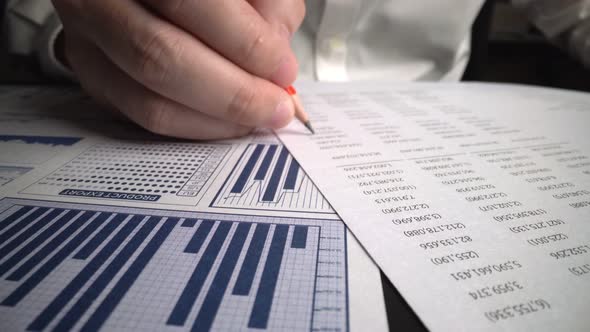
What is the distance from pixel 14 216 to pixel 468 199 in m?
0.35

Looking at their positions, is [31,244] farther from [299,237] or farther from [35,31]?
[35,31]

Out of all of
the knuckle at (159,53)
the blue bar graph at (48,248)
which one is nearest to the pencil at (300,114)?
the knuckle at (159,53)

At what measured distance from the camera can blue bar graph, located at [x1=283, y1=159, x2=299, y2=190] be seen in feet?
0.92

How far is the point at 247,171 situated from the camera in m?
0.31

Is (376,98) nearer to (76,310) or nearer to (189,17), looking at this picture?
(189,17)

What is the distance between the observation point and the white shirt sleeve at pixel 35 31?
1.69 ft

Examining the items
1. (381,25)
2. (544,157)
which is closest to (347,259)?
(544,157)

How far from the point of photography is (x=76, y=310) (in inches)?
6.6

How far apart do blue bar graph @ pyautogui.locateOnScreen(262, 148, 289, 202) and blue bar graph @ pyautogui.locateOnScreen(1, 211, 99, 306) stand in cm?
13

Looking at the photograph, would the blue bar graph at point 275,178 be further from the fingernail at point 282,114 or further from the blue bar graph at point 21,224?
the blue bar graph at point 21,224

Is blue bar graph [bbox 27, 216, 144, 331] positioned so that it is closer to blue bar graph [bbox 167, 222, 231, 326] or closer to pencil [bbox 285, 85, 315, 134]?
blue bar graph [bbox 167, 222, 231, 326]

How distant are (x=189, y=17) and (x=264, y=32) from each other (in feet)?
0.23

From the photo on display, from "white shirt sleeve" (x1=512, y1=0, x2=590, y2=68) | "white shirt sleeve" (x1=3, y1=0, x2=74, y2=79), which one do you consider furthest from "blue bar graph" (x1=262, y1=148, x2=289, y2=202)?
"white shirt sleeve" (x1=512, y1=0, x2=590, y2=68)

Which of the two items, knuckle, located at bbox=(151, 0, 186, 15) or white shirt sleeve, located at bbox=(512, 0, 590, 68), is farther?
white shirt sleeve, located at bbox=(512, 0, 590, 68)
